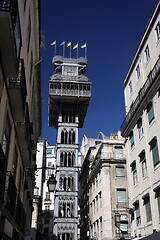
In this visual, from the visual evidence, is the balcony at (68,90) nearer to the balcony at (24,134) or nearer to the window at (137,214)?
the window at (137,214)

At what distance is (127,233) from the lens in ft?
105

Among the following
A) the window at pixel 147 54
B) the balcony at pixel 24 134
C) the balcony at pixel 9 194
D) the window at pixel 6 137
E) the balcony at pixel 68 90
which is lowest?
the balcony at pixel 9 194

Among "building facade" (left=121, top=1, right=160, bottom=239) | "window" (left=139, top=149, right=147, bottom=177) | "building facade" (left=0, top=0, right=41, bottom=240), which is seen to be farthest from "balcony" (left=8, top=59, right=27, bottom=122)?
"window" (left=139, top=149, right=147, bottom=177)

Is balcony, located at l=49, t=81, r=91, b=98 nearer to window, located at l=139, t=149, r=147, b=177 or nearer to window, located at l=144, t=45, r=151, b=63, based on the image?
window, located at l=144, t=45, r=151, b=63

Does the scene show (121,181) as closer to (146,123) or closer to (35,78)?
(146,123)

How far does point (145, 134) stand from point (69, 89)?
3602 centimetres

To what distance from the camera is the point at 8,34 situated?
7.74m

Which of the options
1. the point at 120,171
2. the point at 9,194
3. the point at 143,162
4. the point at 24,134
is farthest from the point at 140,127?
the point at 120,171

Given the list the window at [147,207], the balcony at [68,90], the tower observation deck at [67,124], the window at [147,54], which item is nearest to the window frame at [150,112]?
the window at [147,54]

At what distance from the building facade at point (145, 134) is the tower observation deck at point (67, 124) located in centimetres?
2603

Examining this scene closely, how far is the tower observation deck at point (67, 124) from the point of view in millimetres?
45875

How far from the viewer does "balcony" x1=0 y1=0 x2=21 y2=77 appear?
7.36m

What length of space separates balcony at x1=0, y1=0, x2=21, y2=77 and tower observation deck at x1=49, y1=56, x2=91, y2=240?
131 ft

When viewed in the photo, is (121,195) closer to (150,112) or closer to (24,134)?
(150,112)
